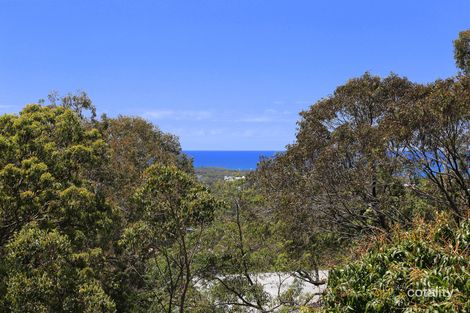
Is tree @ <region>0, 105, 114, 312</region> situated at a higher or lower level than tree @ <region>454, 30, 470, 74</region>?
lower

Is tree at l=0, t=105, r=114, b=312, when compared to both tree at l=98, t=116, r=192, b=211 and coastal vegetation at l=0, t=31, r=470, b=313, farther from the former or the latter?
tree at l=98, t=116, r=192, b=211

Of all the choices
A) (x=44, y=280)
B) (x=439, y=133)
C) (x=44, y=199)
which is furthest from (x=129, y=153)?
(x=439, y=133)

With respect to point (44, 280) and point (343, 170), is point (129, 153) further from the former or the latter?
point (44, 280)

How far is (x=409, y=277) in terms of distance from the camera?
4.48 m

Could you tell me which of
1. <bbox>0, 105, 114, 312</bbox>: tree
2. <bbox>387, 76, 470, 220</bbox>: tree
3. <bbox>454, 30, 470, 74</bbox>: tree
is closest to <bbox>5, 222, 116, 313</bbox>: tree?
<bbox>0, 105, 114, 312</bbox>: tree

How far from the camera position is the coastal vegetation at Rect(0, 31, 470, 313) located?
5.38 meters

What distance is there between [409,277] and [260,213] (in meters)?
9.82

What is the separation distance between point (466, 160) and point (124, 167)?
10.0 meters

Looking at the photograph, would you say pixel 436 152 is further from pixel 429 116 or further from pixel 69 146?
pixel 69 146

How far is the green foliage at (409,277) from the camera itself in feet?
13.3

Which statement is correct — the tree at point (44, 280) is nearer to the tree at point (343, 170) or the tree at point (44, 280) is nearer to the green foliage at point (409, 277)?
the green foliage at point (409, 277)

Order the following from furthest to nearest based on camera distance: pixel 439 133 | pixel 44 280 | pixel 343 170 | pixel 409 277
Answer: pixel 343 170
pixel 439 133
pixel 44 280
pixel 409 277

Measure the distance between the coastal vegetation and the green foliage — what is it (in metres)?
0.02

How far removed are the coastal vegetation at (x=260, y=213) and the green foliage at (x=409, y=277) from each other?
0.06 feet
